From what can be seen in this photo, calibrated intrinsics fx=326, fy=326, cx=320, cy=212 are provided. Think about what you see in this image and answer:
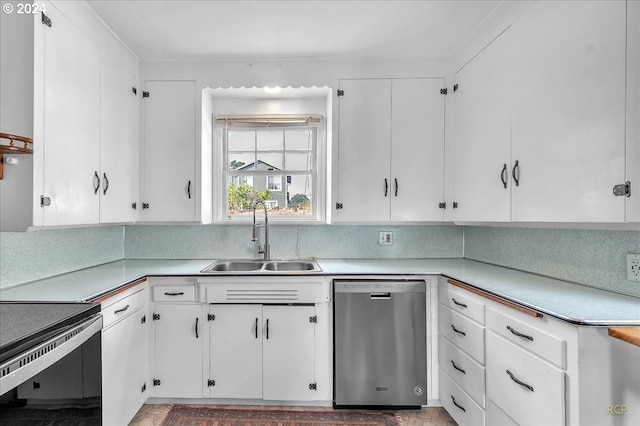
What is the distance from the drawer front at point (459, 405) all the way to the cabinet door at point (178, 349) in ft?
5.15

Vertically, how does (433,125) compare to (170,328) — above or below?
above

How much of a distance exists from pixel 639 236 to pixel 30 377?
7.76 feet

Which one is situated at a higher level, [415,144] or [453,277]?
[415,144]

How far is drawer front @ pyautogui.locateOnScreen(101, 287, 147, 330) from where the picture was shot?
164 cm

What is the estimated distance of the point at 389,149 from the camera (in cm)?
243

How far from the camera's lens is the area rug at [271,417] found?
2.00 meters

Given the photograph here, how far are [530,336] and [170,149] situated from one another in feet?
8.08

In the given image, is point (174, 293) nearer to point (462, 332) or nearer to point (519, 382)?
point (462, 332)

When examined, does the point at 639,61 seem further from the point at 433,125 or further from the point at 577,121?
the point at 433,125

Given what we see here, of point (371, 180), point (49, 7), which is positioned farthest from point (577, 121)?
point (49, 7)

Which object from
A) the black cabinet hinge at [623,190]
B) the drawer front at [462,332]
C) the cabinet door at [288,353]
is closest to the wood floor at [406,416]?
the cabinet door at [288,353]

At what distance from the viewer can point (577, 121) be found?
4.49 feet

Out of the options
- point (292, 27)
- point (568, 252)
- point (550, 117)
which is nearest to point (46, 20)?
point (292, 27)

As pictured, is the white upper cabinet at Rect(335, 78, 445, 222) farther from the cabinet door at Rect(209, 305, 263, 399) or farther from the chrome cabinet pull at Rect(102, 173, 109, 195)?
the chrome cabinet pull at Rect(102, 173, 109, 195)
